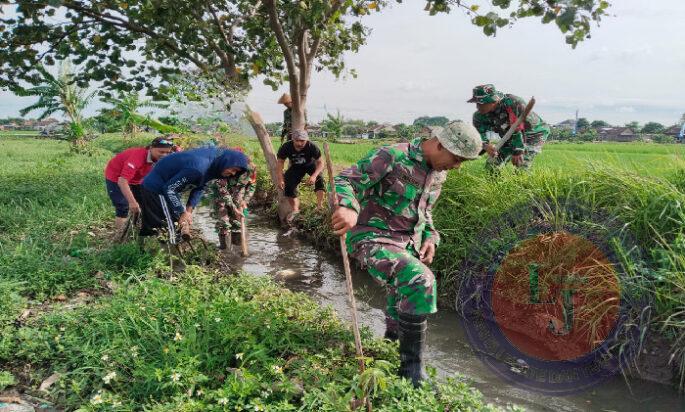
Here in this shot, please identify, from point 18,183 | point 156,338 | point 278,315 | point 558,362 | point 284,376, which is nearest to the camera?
point 284,376

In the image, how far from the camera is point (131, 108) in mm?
13125

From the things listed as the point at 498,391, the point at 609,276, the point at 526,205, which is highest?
the point at 526,205

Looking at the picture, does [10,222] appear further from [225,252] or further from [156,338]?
[156,338]

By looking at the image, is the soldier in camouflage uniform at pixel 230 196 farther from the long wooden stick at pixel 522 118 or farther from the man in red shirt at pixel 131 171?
the long wooden stick at pixel 522 118

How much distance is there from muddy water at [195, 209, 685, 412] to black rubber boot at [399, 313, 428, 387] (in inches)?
31.6

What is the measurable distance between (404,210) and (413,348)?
848 mm

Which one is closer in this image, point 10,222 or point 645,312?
point 645,312

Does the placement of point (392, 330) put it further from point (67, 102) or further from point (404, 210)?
point (67, 102)

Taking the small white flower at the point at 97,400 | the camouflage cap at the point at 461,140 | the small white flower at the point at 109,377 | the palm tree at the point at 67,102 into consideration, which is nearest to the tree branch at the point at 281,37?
the camouflage cap at the point at 461,140

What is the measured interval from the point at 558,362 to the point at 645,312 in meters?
0.77

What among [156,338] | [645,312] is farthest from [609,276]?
[156,338]

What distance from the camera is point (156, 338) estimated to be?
9.15 feet

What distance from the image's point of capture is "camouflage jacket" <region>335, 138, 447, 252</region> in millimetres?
2822
